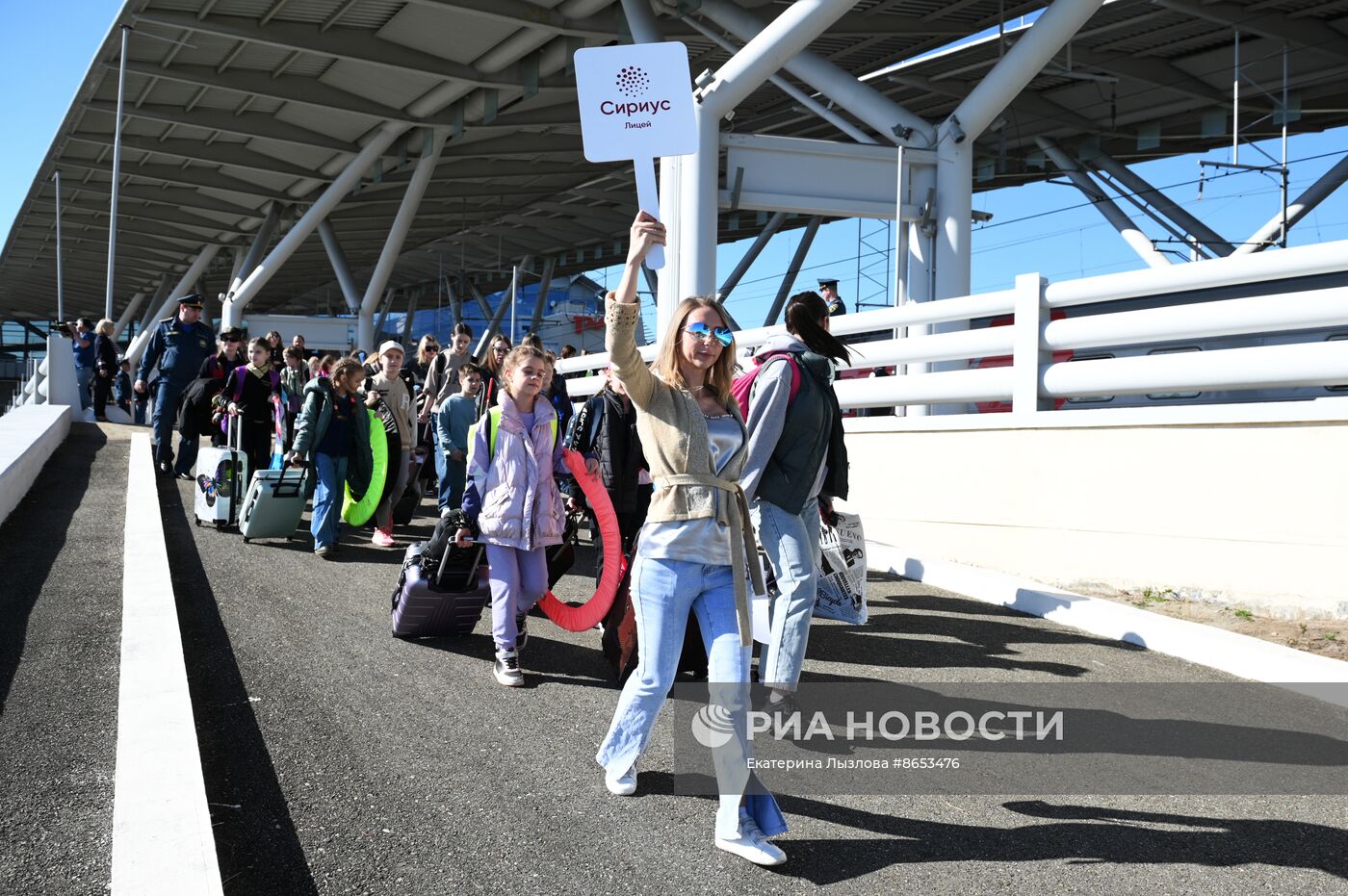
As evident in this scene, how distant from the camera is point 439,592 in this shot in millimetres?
6320

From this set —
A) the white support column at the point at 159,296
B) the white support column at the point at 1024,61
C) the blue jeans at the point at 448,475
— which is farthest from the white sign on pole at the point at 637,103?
the white support column at the point at 159,296

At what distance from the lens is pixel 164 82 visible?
24734 millimetres

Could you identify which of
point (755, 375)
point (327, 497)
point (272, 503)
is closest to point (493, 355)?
point (327, 497)

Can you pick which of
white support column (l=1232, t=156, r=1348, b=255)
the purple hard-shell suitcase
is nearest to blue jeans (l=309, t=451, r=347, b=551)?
the purple hard-shell suitcase

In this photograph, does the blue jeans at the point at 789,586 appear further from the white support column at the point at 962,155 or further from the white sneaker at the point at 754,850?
the white support column at the point at 962,155

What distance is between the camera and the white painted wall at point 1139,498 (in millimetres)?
6406

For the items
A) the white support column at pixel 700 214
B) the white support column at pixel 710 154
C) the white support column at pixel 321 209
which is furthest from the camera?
the white support column at pixel 321 209

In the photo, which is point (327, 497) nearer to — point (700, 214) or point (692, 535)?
point (700, 214)

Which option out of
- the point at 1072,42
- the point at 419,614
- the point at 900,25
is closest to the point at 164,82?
the point at 900,25

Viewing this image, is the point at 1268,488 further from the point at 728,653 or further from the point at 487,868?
the point at 487,868

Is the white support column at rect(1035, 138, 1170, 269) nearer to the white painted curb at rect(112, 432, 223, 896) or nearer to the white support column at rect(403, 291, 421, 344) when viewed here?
the white painted curb at rect(112, 432, 223, 896)

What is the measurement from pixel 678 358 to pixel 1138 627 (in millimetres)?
3773

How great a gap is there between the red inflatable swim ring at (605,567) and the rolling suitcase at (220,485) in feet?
15.3

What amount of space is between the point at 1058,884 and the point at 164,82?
25.7 metres
